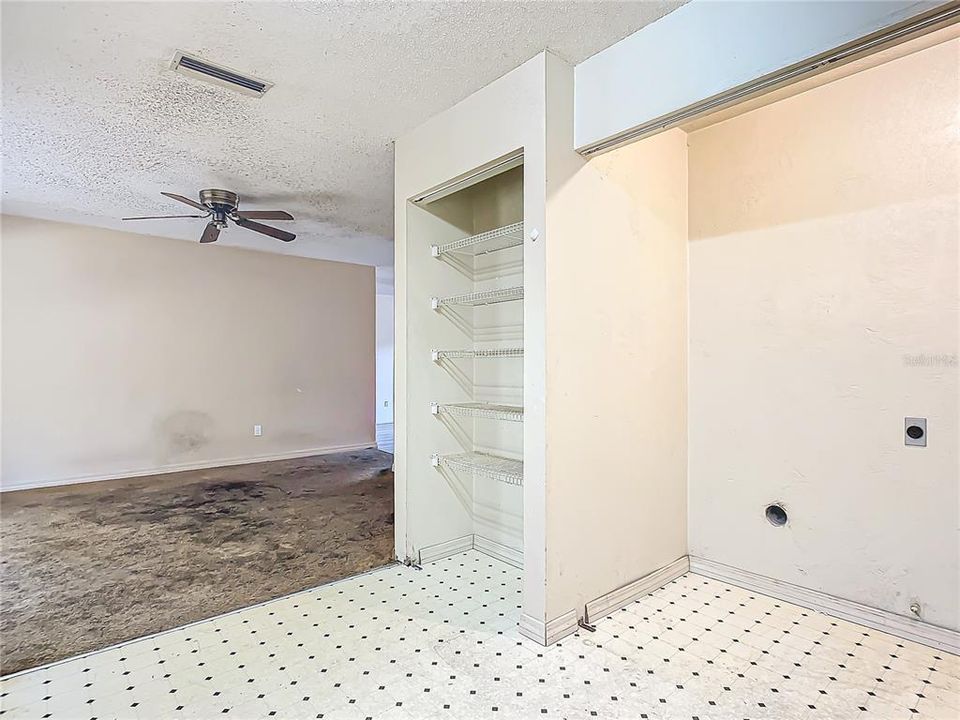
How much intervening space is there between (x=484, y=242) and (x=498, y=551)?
1.87 meters

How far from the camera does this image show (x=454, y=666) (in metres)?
1.96

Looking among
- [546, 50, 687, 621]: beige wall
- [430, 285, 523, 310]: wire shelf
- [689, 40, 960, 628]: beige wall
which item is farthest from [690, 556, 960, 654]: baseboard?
[430, 285, 523, 310]: wire shelf

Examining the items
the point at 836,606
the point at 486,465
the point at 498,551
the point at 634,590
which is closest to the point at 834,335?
the point at 836,606

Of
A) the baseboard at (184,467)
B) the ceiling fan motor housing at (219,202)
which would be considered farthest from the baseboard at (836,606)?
the baseboard at (184,467)

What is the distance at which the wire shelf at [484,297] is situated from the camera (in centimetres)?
267

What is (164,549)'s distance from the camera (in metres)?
3.31

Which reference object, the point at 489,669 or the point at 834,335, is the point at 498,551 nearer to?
the point at 489,669

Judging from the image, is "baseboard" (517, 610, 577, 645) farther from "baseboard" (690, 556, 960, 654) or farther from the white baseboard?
"baseboard" (690, 556, 960, 654)

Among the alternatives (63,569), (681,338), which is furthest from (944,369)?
(63,569)

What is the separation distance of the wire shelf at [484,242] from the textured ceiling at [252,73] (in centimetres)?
68

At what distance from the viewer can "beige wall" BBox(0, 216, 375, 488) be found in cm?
497

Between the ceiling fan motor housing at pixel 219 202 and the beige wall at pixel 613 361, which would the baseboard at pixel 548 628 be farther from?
the ceiling fan motor housing at pixel 219 202

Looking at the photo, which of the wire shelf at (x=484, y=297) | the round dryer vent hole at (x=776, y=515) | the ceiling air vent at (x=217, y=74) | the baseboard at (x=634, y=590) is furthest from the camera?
the wire shelf at (x=484, y=297)

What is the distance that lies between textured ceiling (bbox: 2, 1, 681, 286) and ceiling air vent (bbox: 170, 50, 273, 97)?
0.16 feet
